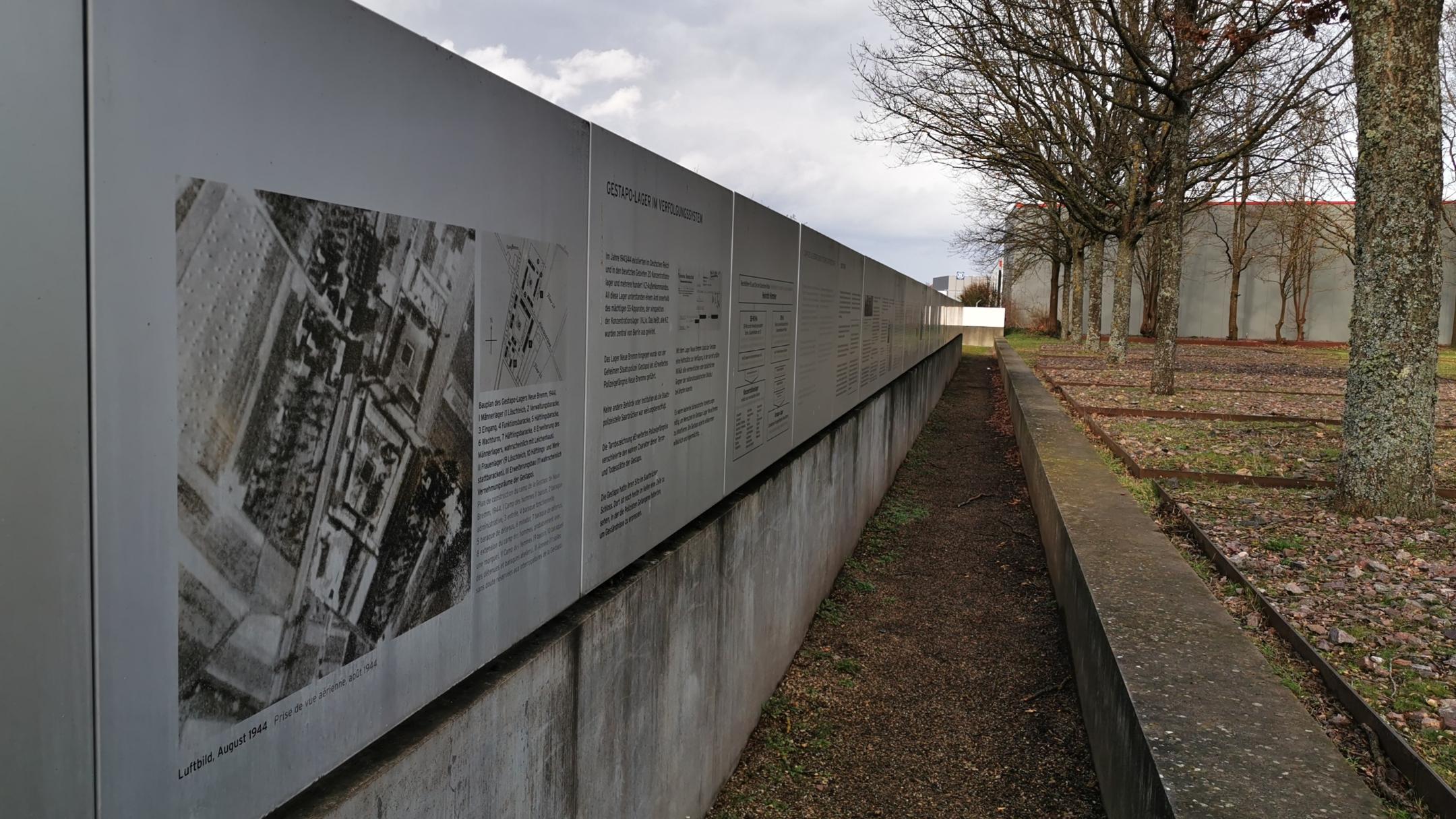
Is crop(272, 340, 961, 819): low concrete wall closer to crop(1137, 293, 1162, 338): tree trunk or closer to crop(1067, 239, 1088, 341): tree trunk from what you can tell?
crop(1067, 239, 1088, 341): tree trunk

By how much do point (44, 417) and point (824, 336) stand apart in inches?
234

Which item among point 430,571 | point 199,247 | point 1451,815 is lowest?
point 1451,815

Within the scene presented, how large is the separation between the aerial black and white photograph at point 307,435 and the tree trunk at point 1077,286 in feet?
113

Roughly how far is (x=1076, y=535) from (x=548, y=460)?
13.6 ft

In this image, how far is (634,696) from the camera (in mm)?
3102

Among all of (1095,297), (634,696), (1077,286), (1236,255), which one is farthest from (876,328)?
(1236,255)

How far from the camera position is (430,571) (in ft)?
6.59

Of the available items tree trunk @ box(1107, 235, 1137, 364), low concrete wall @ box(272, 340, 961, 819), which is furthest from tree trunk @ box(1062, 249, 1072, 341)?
low concrete wall @ box(272, 340, 961, 819)

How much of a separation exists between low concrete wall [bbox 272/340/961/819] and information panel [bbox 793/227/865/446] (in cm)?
42

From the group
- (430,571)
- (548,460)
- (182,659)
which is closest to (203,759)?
(182,659)

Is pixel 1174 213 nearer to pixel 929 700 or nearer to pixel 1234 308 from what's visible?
pixel 929 700

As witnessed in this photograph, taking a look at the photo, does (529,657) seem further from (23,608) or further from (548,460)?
(23,608)

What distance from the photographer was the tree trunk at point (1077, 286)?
36.2 m

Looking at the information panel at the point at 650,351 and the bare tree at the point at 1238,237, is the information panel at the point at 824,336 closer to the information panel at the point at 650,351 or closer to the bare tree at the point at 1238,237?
the information panel at the point at 650,351
